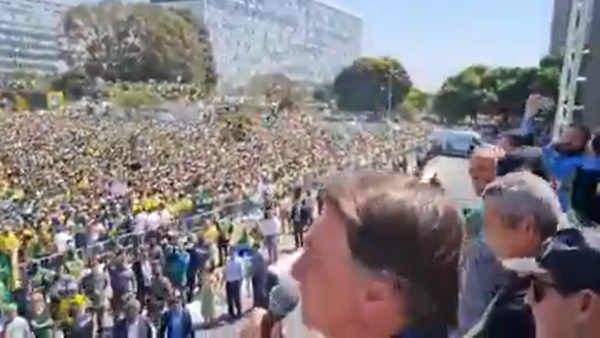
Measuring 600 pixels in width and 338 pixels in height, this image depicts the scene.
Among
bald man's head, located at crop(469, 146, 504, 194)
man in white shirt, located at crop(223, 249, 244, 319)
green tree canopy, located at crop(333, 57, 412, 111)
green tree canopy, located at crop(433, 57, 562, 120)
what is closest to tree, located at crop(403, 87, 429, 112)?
green tree canopy, located at crop(333, 57, 412, 111)

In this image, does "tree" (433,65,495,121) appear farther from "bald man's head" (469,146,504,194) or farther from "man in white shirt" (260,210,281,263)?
"bald man's head" (469,146,504,194)

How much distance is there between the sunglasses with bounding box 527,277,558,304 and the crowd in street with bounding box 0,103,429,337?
34cm

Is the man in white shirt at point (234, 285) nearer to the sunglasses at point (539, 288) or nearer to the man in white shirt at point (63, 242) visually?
the man in white shirt at point (63, 242)

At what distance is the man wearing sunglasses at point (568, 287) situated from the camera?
1252 mm

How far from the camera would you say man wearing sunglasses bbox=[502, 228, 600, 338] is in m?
1.25

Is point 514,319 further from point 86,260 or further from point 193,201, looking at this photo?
point 193,201

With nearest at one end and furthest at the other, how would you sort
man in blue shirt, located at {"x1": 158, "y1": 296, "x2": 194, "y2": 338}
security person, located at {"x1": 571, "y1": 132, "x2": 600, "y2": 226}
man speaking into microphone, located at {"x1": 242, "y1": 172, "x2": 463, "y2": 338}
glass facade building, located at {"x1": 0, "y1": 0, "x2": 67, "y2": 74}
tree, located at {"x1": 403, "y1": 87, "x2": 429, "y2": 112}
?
man speaking into microphone, located at {"x1": 242, "y1": 172, "x2": 463, "y2": 338} → security person, located at {"x1": 571, "y1": 132, "x2": 600, "y2": 226} → man in blue shirt, located at {"x1": 158, "y1": 296, "x2": 194, "y2": 338} → tree, located at {"x1": 403, "y1": 87, "x2": 429, "y2": 112} → glass facade building, located at {"x1": 0, "y1": 0, "x2": 67, "y2": 74}

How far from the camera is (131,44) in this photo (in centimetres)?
5734

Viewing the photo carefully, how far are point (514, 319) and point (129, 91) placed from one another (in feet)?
166

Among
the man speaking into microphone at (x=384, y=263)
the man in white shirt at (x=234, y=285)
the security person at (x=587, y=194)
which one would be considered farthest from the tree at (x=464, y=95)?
the man speaking into microphone at (x=384, y=263)

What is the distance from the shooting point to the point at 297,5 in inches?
3649

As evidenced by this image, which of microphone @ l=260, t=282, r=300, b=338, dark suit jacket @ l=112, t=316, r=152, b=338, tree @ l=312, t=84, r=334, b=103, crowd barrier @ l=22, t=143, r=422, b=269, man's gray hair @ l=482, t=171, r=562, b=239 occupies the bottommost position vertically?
tree @ l=312, t=84, r=334, b=103

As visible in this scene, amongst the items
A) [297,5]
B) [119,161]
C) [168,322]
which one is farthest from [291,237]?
[297,5]

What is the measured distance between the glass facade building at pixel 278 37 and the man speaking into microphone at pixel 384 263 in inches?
2670
